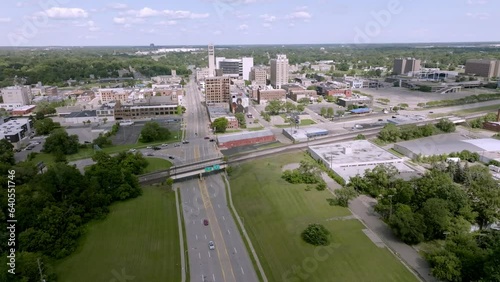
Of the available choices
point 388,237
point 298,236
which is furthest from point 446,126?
point 298,236

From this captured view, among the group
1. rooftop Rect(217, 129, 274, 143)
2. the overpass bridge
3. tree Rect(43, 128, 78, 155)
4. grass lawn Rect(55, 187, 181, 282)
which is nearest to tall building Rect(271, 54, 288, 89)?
rooftop Rect(217, 129, 274, 143)

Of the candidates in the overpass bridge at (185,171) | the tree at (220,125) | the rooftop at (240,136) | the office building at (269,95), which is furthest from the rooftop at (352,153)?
the office building at (269,95)

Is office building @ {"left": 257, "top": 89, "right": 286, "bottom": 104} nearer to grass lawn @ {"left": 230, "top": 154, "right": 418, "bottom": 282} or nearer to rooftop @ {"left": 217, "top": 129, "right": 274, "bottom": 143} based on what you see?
rooftop @ {"left": 217, "top": 129, "right": 274, "bottom": 143}

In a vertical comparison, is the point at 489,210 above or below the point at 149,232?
above

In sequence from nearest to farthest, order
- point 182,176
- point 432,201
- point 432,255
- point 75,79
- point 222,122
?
1. point 432,255
2. point 432,201
3. point 182,176
4. point 222,122
5. point 75,79

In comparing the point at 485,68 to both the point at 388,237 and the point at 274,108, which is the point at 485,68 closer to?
the point at 274,108

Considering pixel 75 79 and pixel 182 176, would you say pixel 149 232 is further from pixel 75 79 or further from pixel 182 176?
pixel 75 79

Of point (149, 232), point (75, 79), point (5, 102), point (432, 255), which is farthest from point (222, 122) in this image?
point (75, 79)
